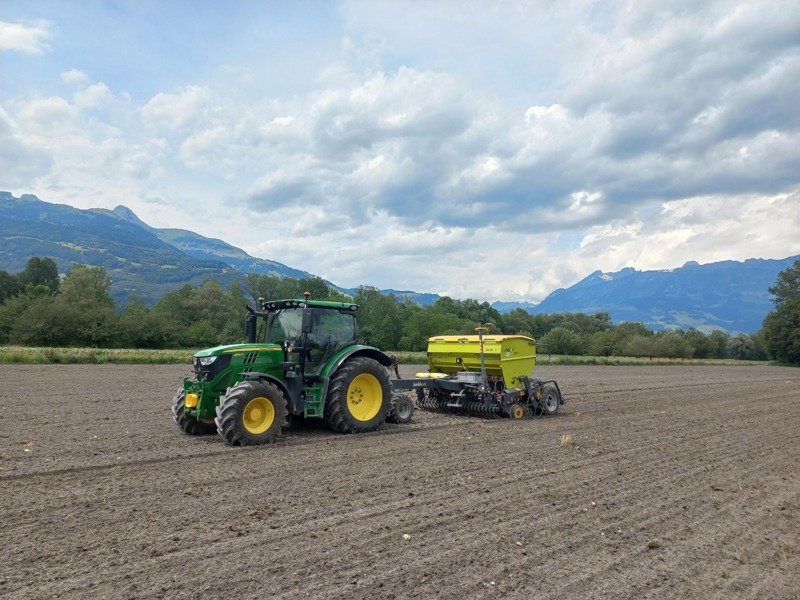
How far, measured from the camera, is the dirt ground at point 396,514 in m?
4.59

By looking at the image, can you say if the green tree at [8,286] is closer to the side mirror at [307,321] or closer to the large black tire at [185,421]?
the large black tire at [185,421]

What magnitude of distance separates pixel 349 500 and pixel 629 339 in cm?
8181

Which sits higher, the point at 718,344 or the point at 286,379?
the point at 718,344

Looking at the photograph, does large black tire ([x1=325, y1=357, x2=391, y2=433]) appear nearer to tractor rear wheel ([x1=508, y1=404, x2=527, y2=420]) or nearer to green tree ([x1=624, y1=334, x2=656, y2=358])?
tractor rear wheel ([x1=508, y1=404, x2=527, y2=420])

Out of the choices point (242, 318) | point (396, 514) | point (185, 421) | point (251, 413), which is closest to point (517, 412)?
point (251, 413)

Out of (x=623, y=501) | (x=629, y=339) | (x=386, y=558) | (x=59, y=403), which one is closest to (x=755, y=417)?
(x=623, y=501)

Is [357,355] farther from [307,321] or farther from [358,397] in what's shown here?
[307,321]

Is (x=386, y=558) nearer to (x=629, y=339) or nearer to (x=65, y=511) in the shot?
(x=65, y=511)

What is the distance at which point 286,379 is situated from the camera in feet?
34.1

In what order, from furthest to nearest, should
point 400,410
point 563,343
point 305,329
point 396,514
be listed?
point 563,343
point 400,410
point 305,329
point 396,514

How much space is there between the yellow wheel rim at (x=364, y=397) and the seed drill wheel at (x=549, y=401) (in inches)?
192

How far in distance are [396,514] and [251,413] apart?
4.20 meters

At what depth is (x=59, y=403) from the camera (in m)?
14.4

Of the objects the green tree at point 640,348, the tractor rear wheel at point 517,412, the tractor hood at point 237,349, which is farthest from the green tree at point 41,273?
the tractor rear wheel at point 517,412
